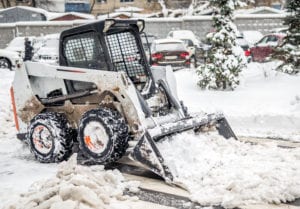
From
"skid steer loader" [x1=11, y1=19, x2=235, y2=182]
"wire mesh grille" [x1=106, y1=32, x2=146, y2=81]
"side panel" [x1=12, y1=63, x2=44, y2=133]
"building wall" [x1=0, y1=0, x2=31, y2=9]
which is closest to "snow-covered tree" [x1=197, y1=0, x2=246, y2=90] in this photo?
"skid steer loader" [x1=11, y1=19, x2=235, y2=182]

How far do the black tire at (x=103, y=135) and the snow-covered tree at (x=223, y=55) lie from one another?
6.58 meters

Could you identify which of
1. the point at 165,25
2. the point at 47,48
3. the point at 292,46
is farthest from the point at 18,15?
the point at 292,46

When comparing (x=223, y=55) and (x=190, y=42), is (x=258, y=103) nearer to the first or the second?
(x=223, y=55)

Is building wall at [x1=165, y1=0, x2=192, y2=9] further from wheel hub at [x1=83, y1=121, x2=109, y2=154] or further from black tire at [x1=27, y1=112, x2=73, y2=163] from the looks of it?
wheel hub at [x1=83, y1=121, x2=109, y2=154]

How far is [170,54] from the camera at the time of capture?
60.9 feet

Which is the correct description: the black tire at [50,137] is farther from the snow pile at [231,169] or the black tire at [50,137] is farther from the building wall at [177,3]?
the building wall at [177,3]

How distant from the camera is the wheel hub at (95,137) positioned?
19.5 ft

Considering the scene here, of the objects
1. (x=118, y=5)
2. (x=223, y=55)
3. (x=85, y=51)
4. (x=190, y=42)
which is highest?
(x=85, y=51)

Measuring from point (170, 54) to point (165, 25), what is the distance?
11691 millimetres

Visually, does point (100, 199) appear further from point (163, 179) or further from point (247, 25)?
point (247, 25)

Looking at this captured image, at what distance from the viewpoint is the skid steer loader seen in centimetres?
589

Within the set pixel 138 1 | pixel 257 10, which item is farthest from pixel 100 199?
pixel 138 1

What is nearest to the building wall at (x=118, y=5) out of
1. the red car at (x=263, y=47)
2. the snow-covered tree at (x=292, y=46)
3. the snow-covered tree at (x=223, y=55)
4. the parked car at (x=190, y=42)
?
the parked car at (x=190, y=42)

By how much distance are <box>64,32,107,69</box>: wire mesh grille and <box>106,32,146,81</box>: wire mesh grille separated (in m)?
0.22
